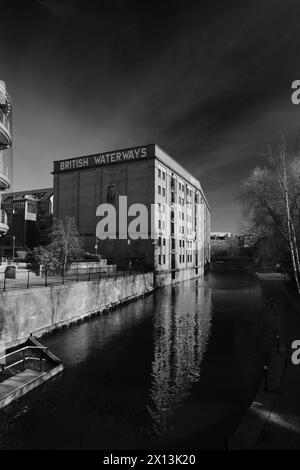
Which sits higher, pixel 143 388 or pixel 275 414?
pixel 275 414

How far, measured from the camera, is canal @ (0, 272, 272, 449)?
31.9 feet

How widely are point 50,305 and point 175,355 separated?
32.8 feet

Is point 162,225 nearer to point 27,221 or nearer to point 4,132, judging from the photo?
point 27,221

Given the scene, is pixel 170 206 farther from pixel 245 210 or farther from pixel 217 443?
pixel 217 443

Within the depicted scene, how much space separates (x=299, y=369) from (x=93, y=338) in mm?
12760

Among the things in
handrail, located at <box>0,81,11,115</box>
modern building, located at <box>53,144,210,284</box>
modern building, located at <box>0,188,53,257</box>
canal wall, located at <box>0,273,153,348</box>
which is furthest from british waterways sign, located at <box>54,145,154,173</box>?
handrail, located at <box>0,81,11,115</box>

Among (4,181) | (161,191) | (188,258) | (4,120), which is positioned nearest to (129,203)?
(161,191)

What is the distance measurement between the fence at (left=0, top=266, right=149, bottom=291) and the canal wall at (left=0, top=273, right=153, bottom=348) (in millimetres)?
1053

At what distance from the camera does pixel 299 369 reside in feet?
44.0

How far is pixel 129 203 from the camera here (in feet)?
183

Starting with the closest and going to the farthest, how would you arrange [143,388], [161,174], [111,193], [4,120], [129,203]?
1. [143,388]
2. [4,120]
3. [129,203]
4. [161,174]
5. [111,193]

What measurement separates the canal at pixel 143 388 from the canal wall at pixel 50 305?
4.16ft

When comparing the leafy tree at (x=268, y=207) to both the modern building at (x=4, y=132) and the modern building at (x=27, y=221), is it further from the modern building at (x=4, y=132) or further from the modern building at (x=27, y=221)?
the modern building at (x=27, y=221)

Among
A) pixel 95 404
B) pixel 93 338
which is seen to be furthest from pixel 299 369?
pixel 93 338
